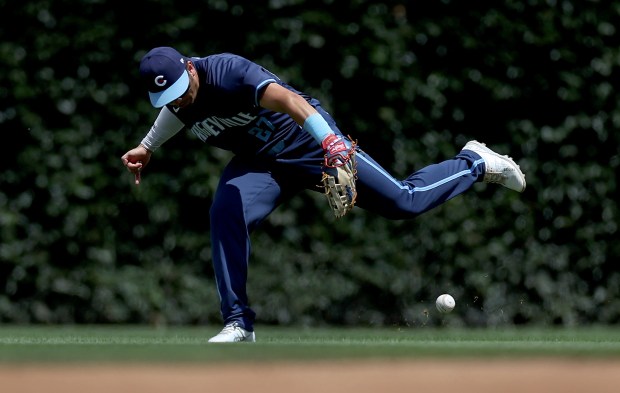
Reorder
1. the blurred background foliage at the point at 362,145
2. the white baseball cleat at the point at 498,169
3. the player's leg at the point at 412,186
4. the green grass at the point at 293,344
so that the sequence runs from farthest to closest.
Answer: the blurred background foliage at the point at 362,145, the white baseball cleat at the point at 498,169, the player's leg at the point at 412,186, the green grass at the point at 293,344

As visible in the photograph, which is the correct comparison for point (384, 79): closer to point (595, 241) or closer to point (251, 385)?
point (595, 241)

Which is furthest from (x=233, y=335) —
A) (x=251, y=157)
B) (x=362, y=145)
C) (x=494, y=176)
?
(x=362, y=145)

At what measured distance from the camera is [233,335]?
671 centimetres

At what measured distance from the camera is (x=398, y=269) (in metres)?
9.24

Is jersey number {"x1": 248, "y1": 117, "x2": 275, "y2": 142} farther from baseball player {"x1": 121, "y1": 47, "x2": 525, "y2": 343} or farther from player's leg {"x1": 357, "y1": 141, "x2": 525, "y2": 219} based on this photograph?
player's leg {"x1": 357, "y1": 141, "x2": 525, "y2": 219}

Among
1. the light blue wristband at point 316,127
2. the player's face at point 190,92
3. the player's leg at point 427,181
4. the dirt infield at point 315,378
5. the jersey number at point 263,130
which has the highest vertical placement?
the player's face at point 190,92

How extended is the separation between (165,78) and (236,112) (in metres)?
0.49

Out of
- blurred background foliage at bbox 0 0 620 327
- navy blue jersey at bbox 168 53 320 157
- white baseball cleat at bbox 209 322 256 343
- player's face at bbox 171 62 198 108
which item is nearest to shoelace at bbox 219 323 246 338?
white baseball cleat at bbox 209 322 256 343

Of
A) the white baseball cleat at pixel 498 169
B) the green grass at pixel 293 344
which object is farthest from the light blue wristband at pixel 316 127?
the white baseball cleat at pixel 498 169

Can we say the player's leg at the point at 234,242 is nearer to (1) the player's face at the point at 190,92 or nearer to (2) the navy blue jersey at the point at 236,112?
(2) the navy blue jersey at the point at 236,112

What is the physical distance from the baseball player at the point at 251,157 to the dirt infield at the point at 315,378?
1.90 metres

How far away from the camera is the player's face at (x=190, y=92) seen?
653cm

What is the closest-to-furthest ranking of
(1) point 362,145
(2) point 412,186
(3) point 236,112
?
(3) point 236,112 → (2) point 412,186 → (1) point 362,145

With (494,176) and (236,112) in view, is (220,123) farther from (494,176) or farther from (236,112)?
(494,176)
